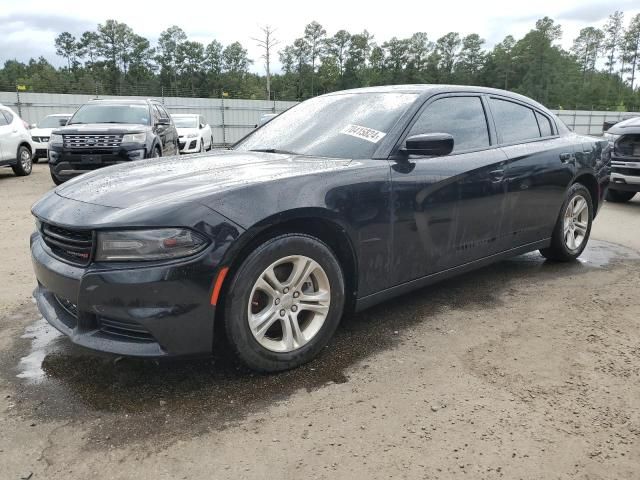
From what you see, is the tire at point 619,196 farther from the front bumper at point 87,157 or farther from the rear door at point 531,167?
the front bumper at point 87,157

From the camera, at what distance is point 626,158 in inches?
334

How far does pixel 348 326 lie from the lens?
11.8 feet

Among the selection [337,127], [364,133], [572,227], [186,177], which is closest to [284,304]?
[186,177]

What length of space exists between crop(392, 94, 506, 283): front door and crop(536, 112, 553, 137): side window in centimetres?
87

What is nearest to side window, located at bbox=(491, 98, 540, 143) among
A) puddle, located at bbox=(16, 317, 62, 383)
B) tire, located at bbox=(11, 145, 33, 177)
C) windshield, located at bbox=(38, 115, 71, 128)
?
puddle, located at bbox=(16, 317, 62, 383)

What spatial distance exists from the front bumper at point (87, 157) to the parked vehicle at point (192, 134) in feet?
19.8

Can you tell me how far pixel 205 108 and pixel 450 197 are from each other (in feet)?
80.5

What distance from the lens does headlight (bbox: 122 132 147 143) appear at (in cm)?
948

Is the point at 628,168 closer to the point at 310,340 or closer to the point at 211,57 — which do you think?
the point at 310,340

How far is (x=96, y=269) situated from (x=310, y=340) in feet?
3.83

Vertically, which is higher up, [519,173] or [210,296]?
[519,173]

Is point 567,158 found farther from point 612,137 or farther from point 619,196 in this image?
point 619,196

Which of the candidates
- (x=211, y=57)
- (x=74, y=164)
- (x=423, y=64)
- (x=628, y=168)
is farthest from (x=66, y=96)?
(x=423, y=64)

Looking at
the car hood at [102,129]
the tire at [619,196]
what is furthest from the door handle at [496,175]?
the car hood at [102,129]
